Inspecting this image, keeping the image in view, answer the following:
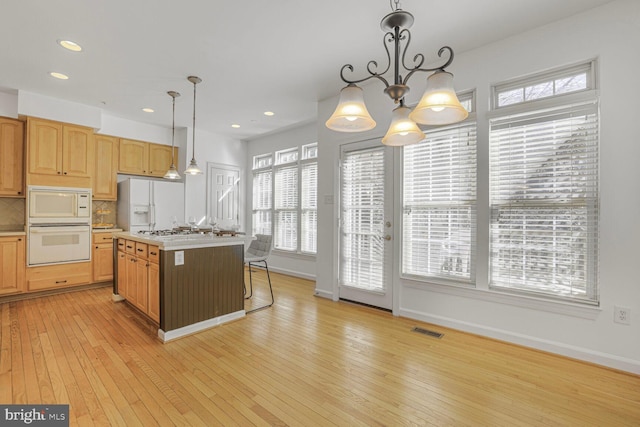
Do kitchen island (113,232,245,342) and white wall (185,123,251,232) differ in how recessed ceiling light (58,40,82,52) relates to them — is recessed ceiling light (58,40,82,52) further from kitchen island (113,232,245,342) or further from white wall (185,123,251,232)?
white wall (185,123,251,232)

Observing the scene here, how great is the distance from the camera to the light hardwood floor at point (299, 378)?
5.99 ft

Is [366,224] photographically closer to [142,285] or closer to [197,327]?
[197,327]

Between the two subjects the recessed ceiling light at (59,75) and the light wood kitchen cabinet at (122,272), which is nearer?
the recessed ceiling light at (59,75)

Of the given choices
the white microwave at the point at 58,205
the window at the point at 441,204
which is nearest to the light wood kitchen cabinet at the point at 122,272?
the white microwave at the point at 58,205

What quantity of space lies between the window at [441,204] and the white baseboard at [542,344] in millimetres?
470

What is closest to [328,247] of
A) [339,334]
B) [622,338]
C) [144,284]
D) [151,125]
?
[339,334]

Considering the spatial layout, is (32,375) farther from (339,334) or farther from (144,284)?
(339,334)

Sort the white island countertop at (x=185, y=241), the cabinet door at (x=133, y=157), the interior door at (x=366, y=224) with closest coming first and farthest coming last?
the white island countertop at (x=185, y=241)
the interior door at (x=366, y=224)
the cabinet door at (x=133, y=157)

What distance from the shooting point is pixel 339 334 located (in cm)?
304

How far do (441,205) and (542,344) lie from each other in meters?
1.57

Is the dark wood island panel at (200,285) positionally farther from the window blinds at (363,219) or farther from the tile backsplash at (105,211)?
the tile backsplash at (105,211)

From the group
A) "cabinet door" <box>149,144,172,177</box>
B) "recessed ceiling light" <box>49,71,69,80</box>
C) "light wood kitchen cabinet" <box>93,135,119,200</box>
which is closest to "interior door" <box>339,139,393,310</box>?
"recessed ceiling light" <box>49,71,69,80</box>

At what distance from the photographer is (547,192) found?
2.67 metres

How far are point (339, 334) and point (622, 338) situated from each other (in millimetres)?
2345
